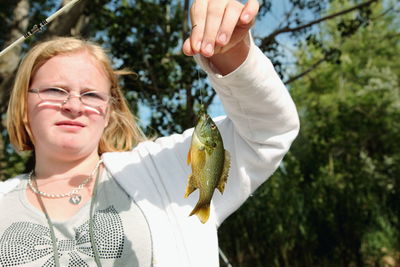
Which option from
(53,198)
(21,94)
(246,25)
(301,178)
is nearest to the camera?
(246,25)

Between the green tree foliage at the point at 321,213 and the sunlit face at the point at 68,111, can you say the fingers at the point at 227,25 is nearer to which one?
the sunlit face at the point at 68,111

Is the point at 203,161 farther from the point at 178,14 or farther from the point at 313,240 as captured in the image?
the point at 313,240

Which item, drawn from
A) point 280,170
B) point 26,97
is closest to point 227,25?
point 26,97

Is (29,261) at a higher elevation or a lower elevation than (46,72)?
lower

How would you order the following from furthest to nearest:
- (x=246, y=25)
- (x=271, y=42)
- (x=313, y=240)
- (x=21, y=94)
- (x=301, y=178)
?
1. (x=301, y=178)
2. (x=313, y=240)
3. (x=271, y=42)
4. (x=21, y=94)
5. (x=246, y=25)

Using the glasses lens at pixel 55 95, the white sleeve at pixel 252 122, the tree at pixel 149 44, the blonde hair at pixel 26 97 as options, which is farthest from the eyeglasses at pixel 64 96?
the tree at pixel 149 44

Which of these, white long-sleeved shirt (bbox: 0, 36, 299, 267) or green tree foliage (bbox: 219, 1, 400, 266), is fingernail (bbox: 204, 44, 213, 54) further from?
green tree foliage (bbox: 219, 1, 400, 266)

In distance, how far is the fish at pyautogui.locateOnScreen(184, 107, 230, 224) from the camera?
3.98 ft

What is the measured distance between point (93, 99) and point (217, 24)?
78 cm

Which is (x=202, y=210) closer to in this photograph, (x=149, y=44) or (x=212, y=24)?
(x=212, y=24)

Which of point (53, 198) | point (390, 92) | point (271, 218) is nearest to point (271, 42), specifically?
point (271, 218)

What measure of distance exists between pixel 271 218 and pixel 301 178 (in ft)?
8.51

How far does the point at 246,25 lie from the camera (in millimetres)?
1222

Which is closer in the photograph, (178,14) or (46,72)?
(46,72)
